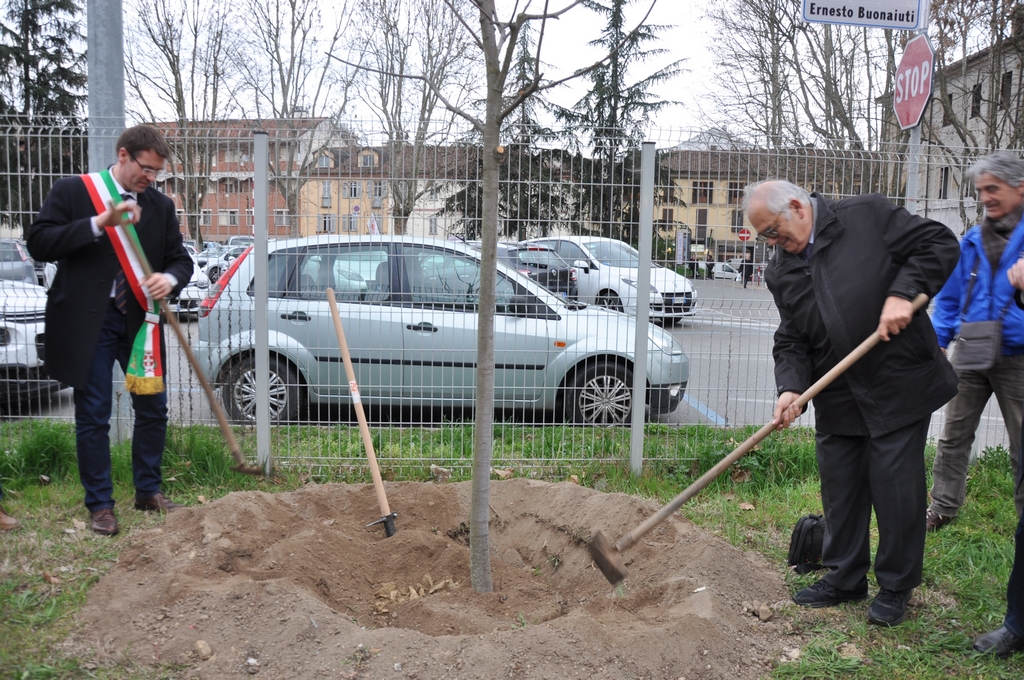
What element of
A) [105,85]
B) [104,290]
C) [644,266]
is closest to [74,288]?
[104,290]

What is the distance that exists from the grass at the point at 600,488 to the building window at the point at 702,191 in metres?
1.64

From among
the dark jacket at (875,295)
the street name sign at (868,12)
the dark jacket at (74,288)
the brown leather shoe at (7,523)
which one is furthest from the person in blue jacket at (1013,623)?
the brown leather shoe at (7,523)

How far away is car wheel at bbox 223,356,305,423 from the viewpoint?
5.40 metres

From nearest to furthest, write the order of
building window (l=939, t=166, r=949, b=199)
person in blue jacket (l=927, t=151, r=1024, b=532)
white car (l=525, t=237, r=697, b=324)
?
person in blue jacket (l=927, t=151, r=1024, b=532) → white car (l=525, t=237, r=697, b=324) → building window (l=939, t=166, r=949, b=199)

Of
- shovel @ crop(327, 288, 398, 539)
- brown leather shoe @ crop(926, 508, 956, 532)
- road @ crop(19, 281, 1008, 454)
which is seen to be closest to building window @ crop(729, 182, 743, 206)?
road @ crop(19, 281, 1008, 454)

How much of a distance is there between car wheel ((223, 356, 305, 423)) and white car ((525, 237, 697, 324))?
1946 millimetres

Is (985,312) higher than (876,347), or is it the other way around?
(985,312)

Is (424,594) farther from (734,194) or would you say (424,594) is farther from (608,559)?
(734,194)

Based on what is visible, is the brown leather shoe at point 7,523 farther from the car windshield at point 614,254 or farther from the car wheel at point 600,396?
the car windshield at point 614,254

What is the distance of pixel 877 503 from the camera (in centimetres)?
331

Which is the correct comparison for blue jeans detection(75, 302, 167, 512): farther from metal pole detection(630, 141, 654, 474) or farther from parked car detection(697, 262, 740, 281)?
parked car detection(697, 262, 740, 281)

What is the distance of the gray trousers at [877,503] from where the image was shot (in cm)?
323

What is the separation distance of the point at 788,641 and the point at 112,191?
4009 mm

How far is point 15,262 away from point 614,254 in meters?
4.03
